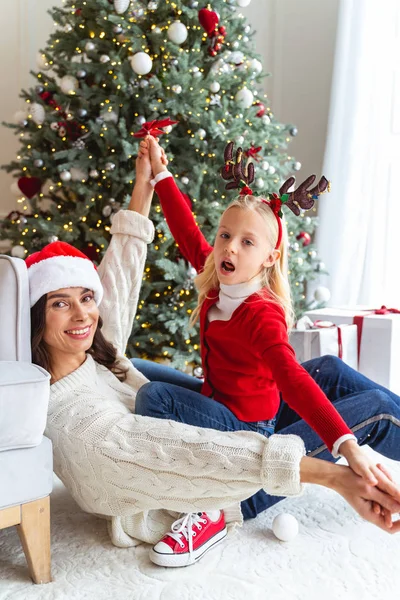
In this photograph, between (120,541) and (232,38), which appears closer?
(120,541)

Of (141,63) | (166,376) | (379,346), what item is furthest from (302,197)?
(141,63)

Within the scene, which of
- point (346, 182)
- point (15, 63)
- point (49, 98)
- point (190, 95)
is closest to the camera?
point (190, 95)

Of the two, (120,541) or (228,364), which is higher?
(228,364)

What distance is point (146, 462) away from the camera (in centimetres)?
146

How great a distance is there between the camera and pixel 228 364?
170cm

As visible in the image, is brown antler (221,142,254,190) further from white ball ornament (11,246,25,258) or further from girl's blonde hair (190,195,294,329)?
white ball ornament (11,246,25,258)

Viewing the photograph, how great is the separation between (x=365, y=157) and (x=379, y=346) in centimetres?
137

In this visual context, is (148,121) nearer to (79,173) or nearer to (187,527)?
(79,173)

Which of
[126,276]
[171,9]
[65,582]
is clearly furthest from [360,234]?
[65,582]

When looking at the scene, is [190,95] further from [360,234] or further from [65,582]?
[65,582]

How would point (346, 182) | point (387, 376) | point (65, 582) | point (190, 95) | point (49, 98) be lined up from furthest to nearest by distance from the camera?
1. point (346, 182)
2. point (49, 98)
3. point (190, 95)
4. point (387, 376)
5. point (65, 582)

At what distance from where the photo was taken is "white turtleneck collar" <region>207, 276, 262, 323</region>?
5.57 ft

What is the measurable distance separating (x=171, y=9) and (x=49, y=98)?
2.39ft

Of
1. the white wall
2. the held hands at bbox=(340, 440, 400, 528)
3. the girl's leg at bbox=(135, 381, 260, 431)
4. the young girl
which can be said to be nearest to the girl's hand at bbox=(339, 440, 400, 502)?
the held hands at bbox=(340, 440, 400, 528)
